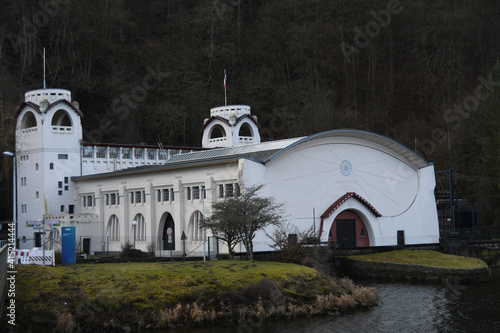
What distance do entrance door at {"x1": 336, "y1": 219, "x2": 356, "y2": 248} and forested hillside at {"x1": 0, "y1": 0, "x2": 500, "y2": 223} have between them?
22.6 m

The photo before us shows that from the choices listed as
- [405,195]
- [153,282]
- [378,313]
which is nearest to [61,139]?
[405,195]

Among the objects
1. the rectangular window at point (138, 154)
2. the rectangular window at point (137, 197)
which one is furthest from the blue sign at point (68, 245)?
the rectangular window at point (138, 154)

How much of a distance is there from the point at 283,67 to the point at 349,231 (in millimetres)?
38138

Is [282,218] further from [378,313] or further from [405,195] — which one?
[378,313]

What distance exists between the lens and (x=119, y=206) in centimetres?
6006

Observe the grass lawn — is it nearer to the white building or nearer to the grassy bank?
the white building

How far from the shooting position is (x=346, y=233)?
5431cm

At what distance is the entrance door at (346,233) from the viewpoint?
53.8m

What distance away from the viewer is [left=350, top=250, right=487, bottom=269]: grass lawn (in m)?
47.1

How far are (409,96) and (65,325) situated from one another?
66.6m

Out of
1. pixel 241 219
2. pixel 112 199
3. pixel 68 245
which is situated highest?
pixel 112 199

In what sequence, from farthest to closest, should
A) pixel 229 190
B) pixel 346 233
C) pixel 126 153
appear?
pixel 126 153 → pixel 346 233 → pixel 229 190

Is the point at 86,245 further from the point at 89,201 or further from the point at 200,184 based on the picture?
the point at 200,184

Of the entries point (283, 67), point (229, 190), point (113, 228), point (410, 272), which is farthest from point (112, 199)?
point (283, 67)
